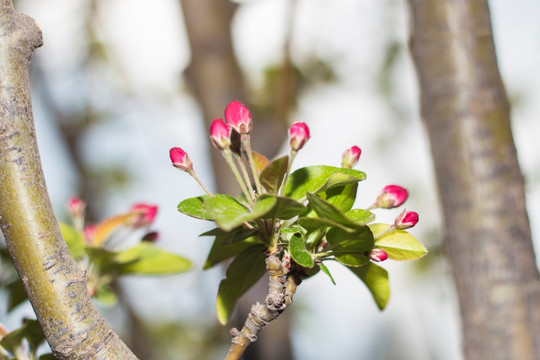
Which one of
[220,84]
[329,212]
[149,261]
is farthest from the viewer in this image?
[220,84]

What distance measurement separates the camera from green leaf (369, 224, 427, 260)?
44 centimetres

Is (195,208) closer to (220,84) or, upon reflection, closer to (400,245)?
(400,245)

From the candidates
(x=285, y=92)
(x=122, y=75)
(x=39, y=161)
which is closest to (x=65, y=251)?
(x=39, y=161)

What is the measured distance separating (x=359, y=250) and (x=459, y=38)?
1.92 feet

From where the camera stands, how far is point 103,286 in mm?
660

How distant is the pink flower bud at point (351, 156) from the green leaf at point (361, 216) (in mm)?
53

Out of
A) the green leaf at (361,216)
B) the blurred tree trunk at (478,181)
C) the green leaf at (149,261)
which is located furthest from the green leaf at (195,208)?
the blurred tree trunk at (478,181)

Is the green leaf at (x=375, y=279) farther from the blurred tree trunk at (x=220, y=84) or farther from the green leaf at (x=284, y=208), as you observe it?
the blurred tree trunk at (x=220, y=84)

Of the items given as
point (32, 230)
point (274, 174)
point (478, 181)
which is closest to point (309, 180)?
point (274, 174)

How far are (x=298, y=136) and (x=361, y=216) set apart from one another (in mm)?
81

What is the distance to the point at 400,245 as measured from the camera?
1.45ft

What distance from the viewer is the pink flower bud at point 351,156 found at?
1.51 feet

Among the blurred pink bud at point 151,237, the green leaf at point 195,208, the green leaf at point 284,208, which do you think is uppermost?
the green leaf at point 195,208

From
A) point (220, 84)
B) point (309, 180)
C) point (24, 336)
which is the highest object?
point (220, 84)
